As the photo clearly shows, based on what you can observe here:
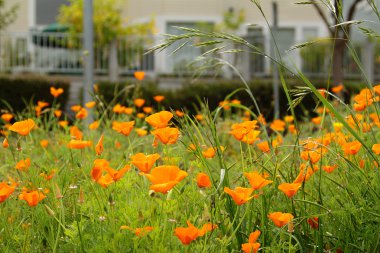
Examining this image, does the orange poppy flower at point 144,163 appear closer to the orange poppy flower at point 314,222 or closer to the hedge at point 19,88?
the orange poppy flower at point 314,222

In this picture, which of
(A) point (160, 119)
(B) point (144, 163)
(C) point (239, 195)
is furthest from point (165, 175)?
(A) point (160, 119)

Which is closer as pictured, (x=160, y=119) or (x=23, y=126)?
(x=160, y=119)

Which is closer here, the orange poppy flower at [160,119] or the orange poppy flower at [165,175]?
the orange poppy flower at [165,175]

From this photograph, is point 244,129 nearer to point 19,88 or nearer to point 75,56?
point 19,88

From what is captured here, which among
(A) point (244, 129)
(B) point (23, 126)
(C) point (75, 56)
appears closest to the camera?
(A) point (244, 129)

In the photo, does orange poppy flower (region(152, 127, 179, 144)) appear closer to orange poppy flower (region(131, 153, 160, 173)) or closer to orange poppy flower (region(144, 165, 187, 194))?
orange poppy flower (region(131, 153, 160, 173))

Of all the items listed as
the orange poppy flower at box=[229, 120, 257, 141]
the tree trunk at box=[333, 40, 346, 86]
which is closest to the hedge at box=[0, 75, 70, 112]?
the tree trunk at box=[333, 40, 346, 86]

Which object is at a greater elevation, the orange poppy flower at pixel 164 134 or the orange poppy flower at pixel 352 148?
the orange poppy flower at pixel 164 134

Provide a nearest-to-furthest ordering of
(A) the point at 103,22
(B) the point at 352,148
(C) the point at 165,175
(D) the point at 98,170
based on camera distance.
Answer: (C) the point at 165,175 → (D) the point at 98,170 → (B) the point at 352,148 → (A) the point at 103,22

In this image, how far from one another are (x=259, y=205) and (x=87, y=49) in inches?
208

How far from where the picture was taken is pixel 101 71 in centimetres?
1898

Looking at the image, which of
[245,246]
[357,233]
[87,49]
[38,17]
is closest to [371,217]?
[357,233]

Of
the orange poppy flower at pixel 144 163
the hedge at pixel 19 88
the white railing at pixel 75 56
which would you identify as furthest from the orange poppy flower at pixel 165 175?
the white railing at pixel 75 56

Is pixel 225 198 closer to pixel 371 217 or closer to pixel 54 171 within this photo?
pixel 371 217
